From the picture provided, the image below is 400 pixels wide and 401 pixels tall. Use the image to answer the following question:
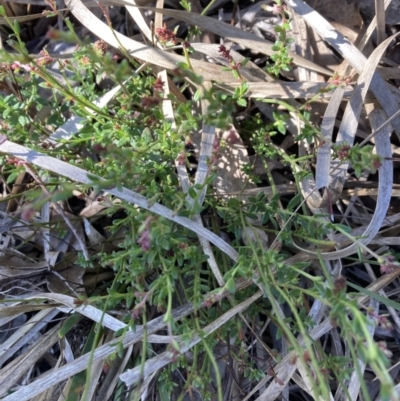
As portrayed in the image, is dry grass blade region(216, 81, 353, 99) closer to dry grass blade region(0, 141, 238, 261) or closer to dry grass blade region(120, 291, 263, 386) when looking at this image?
dry grass blade region(0, 141, 238, 261)

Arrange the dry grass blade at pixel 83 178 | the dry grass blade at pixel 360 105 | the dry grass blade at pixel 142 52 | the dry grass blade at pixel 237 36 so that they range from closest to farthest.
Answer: the dry grass blade at pixel 83 178 < the dry grass blade at pixel 360 105 < the dry grass blade at pixel 142 52 < the dry grass blade at pixel 237 36

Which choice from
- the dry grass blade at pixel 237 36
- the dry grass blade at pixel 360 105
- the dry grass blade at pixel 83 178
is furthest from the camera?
the dry grass blade at pixel 237 36

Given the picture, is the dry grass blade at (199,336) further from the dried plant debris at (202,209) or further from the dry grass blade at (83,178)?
the dry grass blade at (83,178)

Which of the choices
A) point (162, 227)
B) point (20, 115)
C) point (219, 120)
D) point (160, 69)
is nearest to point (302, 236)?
point (162, 227)

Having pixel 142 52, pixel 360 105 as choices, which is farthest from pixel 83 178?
pixel 360 105

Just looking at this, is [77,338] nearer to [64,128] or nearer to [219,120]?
[64,128]

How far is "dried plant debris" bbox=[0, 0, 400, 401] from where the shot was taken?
66.5 inches

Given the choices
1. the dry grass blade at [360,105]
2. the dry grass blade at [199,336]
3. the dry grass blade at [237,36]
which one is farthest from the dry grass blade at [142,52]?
the dry grass blade at [199,336]

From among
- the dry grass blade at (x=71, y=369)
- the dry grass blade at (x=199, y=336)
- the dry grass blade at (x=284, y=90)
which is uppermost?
the dry grass blade at (x=284, y=90)

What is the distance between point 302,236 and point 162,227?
21.8 inches

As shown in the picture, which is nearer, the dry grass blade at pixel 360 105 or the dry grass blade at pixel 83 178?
Result: the dry grass blade at pixel 83 178

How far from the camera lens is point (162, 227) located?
1442 mm

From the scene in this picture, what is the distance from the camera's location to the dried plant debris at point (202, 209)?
5.54 feet

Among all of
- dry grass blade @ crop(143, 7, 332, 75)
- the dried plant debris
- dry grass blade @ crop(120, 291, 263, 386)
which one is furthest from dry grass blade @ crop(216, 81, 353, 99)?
dry grass blade @ crop(120, 291, 263, 386)
